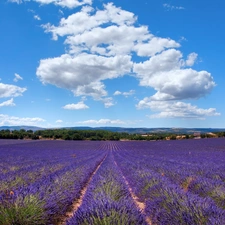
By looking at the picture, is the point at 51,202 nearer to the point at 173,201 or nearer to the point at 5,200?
the point at 5,200

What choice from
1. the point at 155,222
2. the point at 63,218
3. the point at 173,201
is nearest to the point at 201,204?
the point at 173,201

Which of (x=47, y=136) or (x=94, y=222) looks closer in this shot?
(x=94, y=222)

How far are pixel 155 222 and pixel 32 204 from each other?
191 centimetres

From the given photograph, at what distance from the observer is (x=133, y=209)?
335 cm

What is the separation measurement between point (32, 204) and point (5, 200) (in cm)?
40

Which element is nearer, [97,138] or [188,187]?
[188,187]

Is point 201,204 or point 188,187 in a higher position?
point 201,204

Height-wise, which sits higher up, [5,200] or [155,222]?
[5,200]

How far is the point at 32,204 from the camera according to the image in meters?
3.74

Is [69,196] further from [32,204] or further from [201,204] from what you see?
[201,204]

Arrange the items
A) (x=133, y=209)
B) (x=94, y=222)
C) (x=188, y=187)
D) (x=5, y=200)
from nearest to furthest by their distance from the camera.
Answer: (x=94, y=222) < (x=133, y=209) < (x=5, y=200) < (x=188, y=187)

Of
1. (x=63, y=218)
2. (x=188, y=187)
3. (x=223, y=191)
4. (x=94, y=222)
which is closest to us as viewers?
(x=94, y=222)

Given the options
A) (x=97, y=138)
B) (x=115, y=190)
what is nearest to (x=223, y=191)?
(x=115, y=190)

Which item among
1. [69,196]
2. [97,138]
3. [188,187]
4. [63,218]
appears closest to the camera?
[63,218]
